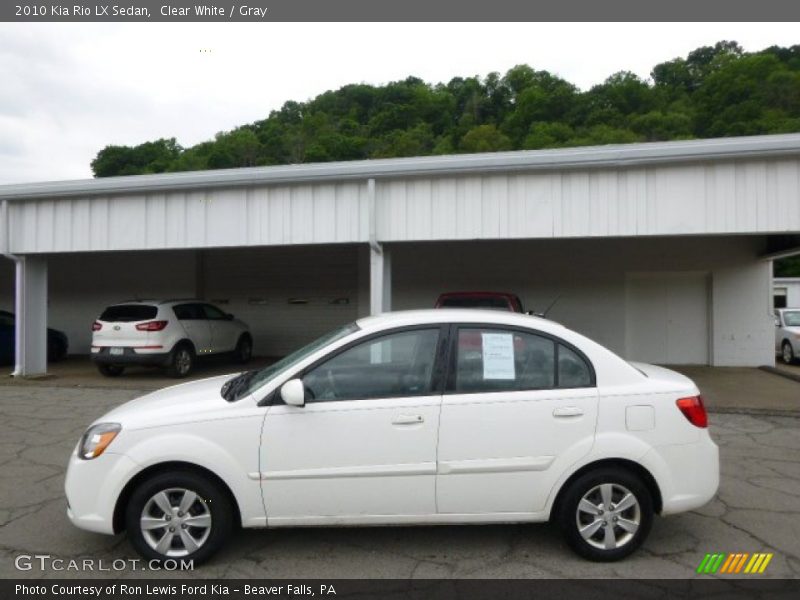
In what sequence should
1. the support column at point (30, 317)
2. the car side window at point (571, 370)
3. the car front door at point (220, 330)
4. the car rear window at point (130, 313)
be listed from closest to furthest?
the car side window at point (571, 370) → the car rear window at point (130, 313) → the support column at point (30, 317) → the car front door at point (220, 330)

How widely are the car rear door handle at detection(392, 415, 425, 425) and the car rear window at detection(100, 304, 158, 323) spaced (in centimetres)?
907

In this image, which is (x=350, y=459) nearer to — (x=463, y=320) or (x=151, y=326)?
(x=463, y=320)

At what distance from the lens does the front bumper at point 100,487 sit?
3.68m

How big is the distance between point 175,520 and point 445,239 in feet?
21.4

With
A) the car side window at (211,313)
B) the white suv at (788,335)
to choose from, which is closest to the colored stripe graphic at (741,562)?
the car side window at (211,313)

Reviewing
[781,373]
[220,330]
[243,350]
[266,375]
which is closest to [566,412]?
[266,375]

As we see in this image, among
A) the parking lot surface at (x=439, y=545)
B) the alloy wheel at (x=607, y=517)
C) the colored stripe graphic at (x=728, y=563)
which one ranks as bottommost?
the colored stripe graphic at (x=728, y=563)

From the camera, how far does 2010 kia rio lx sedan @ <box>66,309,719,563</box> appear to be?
370 centimetres

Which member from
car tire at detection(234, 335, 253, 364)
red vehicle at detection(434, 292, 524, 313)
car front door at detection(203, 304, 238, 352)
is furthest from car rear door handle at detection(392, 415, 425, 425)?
car tire at detection(234, 335, 253, 364)

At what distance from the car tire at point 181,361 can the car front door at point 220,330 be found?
0.78m

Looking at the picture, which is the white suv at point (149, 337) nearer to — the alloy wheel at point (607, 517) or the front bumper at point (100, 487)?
the front bumper at point (100, 487)

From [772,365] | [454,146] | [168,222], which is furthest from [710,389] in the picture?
[454,146]

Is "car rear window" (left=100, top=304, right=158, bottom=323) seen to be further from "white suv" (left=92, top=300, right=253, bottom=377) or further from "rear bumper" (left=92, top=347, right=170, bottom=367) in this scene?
"rear bumper" (left=92, top=347, right=170, bottom=367)
